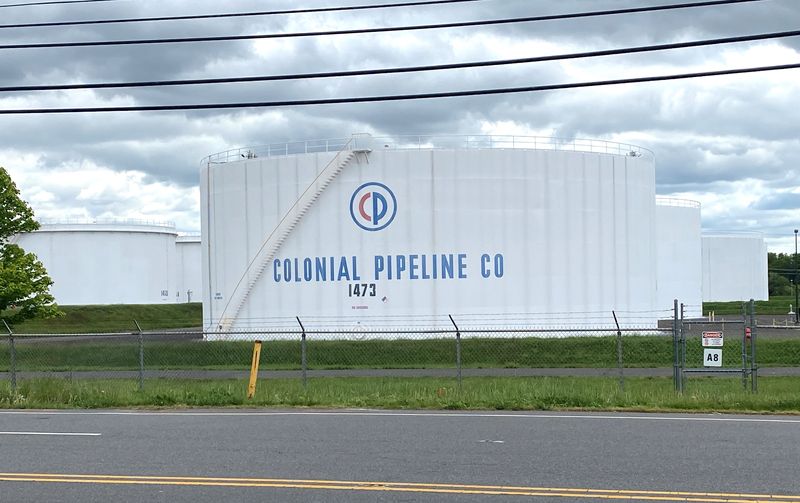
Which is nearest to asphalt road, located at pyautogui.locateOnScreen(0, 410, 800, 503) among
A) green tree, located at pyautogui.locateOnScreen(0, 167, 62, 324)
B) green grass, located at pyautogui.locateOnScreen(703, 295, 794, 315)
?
green tree, located at pyautogui.locateOnScreen(0, 167, 62, 324)

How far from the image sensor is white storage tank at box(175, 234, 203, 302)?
8769 cm

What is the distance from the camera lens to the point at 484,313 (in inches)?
1535

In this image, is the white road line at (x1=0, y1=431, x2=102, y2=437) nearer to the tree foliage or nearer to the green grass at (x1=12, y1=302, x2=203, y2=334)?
the green grass at (x1=12, y1=302, x2=203, y2=334)

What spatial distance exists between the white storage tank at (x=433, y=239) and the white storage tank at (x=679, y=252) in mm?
20020

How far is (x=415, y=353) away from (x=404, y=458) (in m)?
23.3

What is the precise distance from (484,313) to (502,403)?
22.1 meters

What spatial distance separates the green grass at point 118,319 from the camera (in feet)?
203

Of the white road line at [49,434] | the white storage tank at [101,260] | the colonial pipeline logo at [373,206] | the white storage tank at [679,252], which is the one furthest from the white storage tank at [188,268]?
the white road line at [49,434]

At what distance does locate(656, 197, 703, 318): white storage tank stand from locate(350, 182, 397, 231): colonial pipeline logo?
87.4ft

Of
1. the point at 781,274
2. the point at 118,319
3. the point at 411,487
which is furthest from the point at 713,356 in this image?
the point at 781,274

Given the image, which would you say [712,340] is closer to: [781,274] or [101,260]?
[101,260]

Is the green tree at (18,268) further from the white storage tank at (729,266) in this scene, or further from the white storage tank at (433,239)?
the white storage tank at (729,266)

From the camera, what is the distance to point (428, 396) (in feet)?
59.6

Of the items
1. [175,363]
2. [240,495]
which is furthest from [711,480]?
[175,363]
